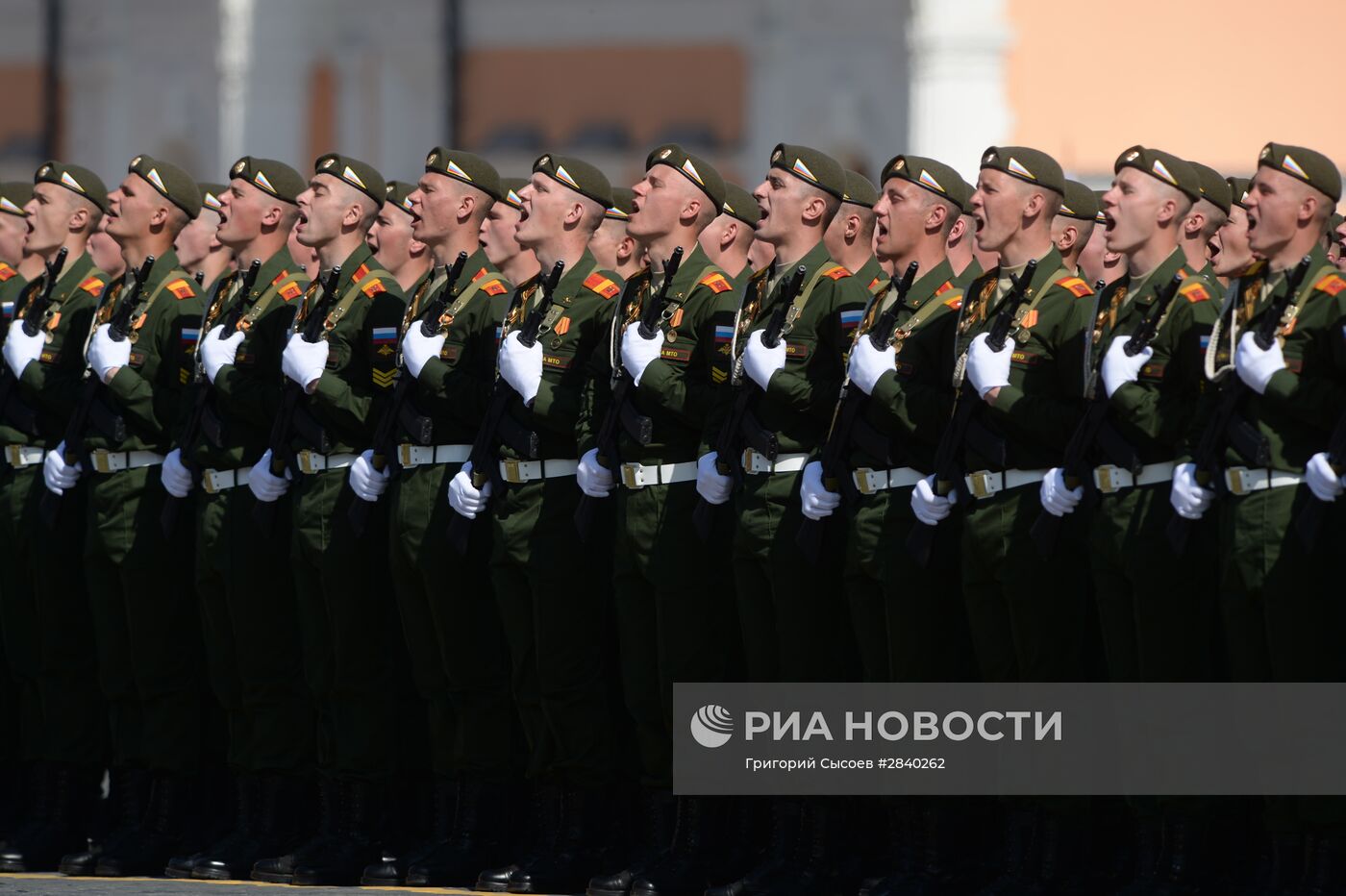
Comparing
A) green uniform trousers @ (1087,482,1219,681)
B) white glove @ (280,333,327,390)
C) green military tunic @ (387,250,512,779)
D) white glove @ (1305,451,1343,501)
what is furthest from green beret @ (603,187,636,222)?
white glove @ (1305,451,1343,501)

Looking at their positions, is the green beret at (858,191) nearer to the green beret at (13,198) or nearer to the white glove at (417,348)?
the white glove at (417,348)

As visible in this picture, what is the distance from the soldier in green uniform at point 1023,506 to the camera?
7.49 m

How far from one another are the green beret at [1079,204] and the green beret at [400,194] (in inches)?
79.2

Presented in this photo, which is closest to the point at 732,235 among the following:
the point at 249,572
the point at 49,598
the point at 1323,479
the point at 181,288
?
the point at 249,572

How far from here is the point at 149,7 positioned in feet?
75.2

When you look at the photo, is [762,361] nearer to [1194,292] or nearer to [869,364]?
[869,364]

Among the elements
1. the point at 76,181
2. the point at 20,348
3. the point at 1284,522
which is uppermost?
the point at 76,181

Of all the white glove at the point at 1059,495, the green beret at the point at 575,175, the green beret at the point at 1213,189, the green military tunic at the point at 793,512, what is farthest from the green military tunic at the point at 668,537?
the green beret at the point at 1213,189

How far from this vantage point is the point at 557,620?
8336 mm

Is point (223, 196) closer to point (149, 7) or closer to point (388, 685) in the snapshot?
point (388, 685)

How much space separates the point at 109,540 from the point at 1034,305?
3158 mm

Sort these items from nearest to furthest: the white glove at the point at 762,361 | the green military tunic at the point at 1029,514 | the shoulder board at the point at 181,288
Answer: the green military tunic at the point at 1029,514, the white glove at the point at 762,361, the shoulder board at the point at 181,288

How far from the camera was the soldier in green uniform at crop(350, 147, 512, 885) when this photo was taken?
27.8 ft

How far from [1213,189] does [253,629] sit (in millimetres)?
3163
